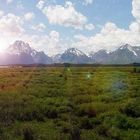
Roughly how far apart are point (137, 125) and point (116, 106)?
23.0 feet

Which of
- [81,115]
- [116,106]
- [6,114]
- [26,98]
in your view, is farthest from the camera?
[26,98]

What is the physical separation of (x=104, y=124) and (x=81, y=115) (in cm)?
412

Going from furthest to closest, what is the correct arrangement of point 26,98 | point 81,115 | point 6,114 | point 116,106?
point 26,98 < point 116,106 < point 81,115 < point 6,114

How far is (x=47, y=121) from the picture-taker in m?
22.0

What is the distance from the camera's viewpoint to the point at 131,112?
82.1ft

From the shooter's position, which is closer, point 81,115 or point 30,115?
point 30,115

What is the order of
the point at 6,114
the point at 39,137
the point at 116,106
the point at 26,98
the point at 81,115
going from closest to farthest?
1. the point at 39,137
2. the point at 6,114
3. the point at 81,115
4. the point at 116,106
5. the point at 26,98

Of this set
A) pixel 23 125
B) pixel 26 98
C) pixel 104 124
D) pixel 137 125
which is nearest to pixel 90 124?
pixel 104 124

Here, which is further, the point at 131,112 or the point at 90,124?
the point at 131,112

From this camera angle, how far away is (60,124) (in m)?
20.9

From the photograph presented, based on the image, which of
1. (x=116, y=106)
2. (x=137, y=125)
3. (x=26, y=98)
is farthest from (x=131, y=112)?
(x=26, y=98)

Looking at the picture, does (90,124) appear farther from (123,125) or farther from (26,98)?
(26,98)

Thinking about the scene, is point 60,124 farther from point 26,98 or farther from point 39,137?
point 26,98

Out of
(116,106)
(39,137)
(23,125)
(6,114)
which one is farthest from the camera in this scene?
(116,106)
